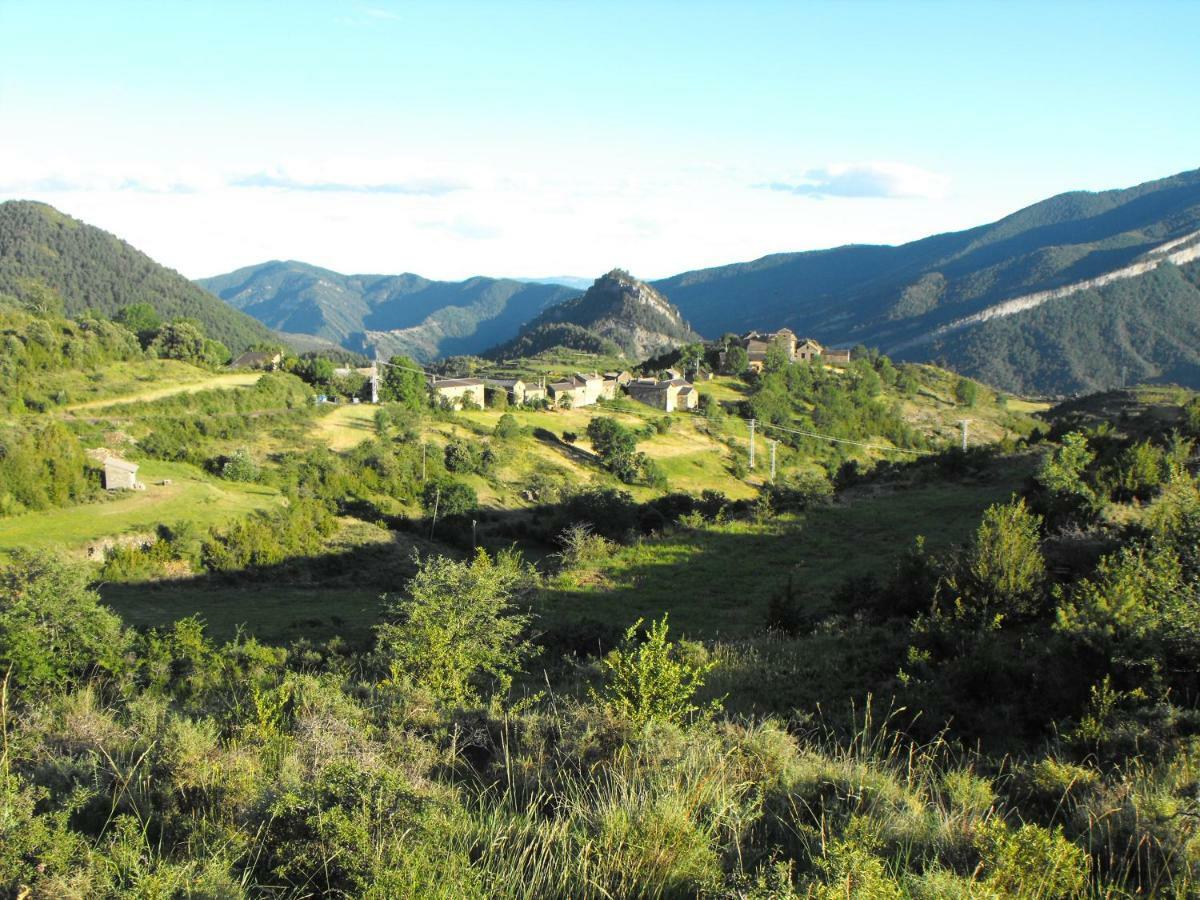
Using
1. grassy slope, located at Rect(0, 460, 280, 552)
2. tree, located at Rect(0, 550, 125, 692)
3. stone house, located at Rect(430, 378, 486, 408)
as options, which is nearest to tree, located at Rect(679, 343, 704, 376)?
stone house, located at Rect(430, 378, 486, 408)

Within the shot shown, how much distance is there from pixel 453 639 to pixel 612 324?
150 m

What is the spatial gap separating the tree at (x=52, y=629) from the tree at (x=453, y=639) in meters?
3.95

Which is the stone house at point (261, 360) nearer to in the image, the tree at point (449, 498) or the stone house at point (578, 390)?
the stone house at point (578, 390)

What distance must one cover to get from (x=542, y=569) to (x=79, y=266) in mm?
143209

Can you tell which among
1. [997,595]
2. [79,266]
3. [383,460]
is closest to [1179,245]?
[383,460]

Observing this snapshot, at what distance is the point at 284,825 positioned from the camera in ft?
12.0

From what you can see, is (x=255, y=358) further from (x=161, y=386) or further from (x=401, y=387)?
(x=161, y=386)

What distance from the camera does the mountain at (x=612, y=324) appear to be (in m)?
139

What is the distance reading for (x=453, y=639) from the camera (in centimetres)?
1007

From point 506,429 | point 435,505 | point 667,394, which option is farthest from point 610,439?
point 435,505

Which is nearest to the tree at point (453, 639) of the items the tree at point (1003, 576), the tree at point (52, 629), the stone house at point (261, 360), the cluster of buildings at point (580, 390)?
the tree at point (52, 629)

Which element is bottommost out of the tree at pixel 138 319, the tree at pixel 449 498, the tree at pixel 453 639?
the tree at pixel 449 498

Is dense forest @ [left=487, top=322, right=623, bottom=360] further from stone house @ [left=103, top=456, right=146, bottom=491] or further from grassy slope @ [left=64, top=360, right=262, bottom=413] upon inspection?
stone house @ [left=103, top=456, right=146, bottom=491]

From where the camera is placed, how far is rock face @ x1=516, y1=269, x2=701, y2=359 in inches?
6063
